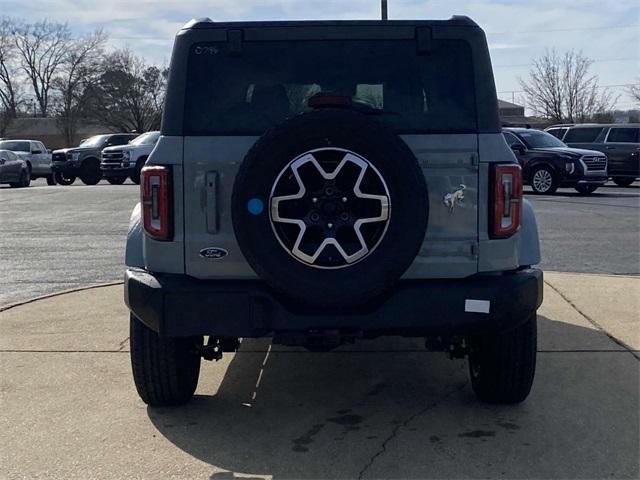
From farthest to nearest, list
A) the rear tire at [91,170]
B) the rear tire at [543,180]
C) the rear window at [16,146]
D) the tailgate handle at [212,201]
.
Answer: the rear window at [16,146]
the rear tire at [91,170]
the rear tire at [543,180]
the tailgate handle at [212,201]

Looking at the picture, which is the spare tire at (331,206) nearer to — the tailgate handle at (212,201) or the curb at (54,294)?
the tailgate handle at (212,201)

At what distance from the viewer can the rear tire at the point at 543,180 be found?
19.6 metres

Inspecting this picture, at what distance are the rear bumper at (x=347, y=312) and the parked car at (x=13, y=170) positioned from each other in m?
24.0

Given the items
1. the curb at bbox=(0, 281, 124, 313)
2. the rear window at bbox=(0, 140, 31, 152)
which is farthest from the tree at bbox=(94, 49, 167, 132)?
the curb at bbox=(0, 281, 124, 313)

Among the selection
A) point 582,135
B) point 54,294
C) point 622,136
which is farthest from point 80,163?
point 54,294

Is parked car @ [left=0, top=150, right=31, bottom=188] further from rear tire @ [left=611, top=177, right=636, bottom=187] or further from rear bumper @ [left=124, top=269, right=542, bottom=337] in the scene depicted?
rear bumper @ [left=124, top=269, right=542, bottom=337]

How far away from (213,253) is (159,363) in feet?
2.53

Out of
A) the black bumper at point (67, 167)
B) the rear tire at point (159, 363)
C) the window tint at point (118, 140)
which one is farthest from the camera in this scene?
the window tint at point (118, 140)

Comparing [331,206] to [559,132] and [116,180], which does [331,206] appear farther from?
[116,180]

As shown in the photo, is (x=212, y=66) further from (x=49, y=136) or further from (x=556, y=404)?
(x=49, y=136)

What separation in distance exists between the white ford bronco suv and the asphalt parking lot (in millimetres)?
500

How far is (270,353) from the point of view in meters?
5.70

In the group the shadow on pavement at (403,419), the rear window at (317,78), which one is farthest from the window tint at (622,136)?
the rear window at (317,78)

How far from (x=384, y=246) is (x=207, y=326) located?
36.3 inches
